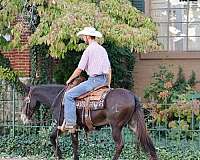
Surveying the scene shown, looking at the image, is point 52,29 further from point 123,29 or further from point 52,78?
point 52,78

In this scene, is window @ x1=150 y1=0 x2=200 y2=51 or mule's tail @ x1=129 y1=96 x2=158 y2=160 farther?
window @ x1=150 y1=0 x2=200 y2=51

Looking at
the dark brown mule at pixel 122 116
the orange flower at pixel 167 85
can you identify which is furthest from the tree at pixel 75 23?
the orange flower at pixel 167 85

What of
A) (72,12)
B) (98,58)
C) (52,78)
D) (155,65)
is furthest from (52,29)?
(155,65)

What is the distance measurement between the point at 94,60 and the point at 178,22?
22.2 feet

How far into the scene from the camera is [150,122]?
11.8 metres

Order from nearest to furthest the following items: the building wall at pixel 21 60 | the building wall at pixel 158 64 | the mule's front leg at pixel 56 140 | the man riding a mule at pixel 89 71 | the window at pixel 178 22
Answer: the man riding a mule at pixel 89 71, the mule's front leg at pixel 56 140, the building wall at pixel 21 60, the building wall at pixel 158 64, the window at pixel 178 22

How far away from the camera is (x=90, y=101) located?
31.8ft

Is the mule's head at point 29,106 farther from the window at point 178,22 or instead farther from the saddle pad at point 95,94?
the window at point 178,22

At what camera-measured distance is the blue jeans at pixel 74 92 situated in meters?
9.59

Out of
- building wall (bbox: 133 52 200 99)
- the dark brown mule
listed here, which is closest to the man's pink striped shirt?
the dark brown mule

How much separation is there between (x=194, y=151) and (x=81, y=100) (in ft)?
8.74

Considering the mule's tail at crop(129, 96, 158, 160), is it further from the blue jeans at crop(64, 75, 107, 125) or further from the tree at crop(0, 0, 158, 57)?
Result: the tree at crop(0, 0, 158, 57)

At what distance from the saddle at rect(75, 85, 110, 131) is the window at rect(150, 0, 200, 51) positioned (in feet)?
20.8

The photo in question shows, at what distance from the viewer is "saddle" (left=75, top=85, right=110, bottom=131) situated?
962cm
